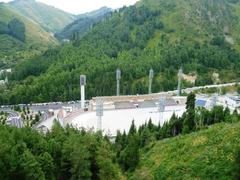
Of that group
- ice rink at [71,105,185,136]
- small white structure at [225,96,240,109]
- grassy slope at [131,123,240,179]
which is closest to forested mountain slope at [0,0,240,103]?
ice rink at [71,105,185,136]

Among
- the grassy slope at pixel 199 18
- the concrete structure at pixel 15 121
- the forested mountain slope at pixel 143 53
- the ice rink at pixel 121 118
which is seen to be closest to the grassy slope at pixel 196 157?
the ice rink at pixel 121 118

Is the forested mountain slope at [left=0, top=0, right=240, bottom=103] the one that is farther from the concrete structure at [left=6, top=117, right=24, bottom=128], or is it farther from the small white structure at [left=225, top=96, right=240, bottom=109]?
the small white structure at [left=225, top=96, right=240, bottom=109]

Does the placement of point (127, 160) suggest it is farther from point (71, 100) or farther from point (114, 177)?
point (71, 100)

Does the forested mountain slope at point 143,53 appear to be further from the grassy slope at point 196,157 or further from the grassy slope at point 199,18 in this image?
the grassy slope at point 196,157

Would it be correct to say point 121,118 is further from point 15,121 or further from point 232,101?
point 232,101

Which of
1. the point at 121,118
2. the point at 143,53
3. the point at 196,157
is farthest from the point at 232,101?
the point at 143,53

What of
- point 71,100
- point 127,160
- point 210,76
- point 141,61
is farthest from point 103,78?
point 127,160

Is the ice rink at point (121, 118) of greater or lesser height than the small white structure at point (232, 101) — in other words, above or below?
below
